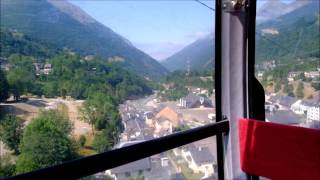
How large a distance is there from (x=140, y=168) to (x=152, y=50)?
939 mm

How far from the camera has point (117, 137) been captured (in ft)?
7.23

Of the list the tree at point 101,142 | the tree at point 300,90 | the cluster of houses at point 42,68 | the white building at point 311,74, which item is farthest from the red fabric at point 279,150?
the cluster of houses at point 42,68

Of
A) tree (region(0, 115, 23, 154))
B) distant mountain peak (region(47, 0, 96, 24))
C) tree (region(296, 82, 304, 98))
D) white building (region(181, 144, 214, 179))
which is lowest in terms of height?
white building (region(181, 144, 214, 179))

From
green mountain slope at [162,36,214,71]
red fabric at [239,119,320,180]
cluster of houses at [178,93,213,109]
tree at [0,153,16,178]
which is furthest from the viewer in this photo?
green mountain slope at [162,36,214,71]

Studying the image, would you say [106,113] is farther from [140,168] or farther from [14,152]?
[14,152]

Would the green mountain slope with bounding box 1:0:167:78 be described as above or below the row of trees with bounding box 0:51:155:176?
above

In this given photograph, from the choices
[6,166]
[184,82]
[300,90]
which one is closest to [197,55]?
[184,82]

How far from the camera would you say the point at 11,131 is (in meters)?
1.71

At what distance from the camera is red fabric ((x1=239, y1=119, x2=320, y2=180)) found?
7.61 ft

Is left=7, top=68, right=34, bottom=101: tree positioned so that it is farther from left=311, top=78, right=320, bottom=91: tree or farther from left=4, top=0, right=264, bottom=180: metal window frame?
left=311, top=78, right=320, bottom=91: tree

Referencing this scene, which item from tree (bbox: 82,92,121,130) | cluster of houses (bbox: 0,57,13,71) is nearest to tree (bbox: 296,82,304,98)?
tree (bbox: 82,92,121,130)

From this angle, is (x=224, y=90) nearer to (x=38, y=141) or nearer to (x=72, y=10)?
(x=72, y=10)

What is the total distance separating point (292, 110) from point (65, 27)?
2046mm

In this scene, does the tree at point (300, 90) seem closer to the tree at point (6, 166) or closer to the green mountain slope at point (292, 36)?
the green mountain slope at point (292, 36)
